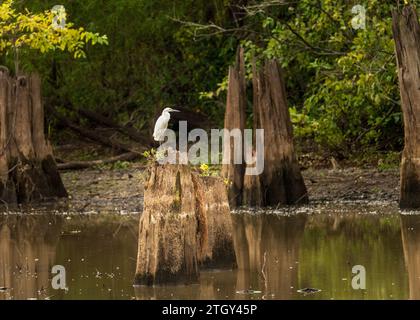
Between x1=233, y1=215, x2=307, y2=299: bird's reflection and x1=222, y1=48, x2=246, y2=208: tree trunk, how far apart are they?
1.06 m

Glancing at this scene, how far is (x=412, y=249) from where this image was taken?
50.8 feet

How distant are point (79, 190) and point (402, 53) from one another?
6.96 metres

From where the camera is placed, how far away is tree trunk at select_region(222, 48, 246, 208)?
20266mm

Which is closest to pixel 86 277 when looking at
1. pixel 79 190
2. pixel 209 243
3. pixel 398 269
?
pixel 209 243

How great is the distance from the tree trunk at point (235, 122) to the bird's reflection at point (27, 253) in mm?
2679

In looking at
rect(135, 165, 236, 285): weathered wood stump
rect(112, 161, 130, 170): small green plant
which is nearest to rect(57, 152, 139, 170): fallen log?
rect(112, 161, 130, 170): small green plant

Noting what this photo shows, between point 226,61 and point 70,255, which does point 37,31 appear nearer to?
point 226,61

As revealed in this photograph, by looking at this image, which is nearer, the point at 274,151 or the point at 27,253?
the point at 27,253

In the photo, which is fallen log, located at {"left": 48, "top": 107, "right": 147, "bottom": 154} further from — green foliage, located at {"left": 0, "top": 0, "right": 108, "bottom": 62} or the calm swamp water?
the calm swamp water

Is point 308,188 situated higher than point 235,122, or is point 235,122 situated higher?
point 235,122

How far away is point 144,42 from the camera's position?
28469mm

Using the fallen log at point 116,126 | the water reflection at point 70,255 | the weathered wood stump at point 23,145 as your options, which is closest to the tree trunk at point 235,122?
the water reflection at point 70,255

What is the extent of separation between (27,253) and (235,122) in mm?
5054

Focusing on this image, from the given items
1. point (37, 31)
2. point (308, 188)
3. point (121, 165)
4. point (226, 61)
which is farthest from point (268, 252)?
point (226, 61)
